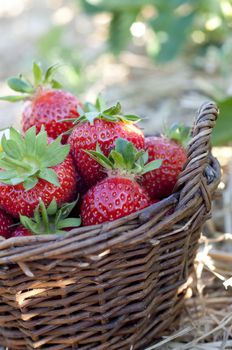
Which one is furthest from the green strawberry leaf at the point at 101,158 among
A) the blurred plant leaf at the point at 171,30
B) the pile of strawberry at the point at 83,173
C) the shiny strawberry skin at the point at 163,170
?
the blurred plant leaf at the point at 171,30

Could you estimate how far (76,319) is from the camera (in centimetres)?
97

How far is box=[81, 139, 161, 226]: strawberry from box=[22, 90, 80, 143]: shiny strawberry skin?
0.17 m

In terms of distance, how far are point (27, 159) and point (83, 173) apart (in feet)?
0.42

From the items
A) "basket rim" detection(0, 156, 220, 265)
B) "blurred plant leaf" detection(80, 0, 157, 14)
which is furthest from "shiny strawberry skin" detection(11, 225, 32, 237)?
"blurred plant leaf" detection(80, 0, 157, 14)

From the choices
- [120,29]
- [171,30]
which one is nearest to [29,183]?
[171,30]

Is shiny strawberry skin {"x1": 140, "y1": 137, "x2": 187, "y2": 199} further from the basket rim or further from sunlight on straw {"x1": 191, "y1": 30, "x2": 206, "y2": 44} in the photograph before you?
sunlight on straw {"x1": 191, "y1": 30, "x2": 206, "y2": 44}

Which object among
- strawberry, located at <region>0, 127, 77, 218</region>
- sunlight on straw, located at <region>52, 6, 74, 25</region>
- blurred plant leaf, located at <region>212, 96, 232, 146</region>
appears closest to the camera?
strawberry, located at <region>0, 127, 77, 218</region>

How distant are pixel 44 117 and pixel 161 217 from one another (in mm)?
333

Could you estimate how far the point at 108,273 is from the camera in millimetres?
933

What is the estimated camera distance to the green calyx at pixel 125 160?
0.97 metres

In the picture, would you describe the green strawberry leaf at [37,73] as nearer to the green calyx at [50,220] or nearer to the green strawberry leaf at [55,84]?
the green strawberry leaf at [55,84]

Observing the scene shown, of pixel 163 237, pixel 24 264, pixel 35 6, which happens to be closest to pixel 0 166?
pixel 24 264

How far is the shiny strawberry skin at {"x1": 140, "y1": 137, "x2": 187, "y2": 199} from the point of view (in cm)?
109

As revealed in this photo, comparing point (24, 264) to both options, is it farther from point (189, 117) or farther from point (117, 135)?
point (189, 117)
